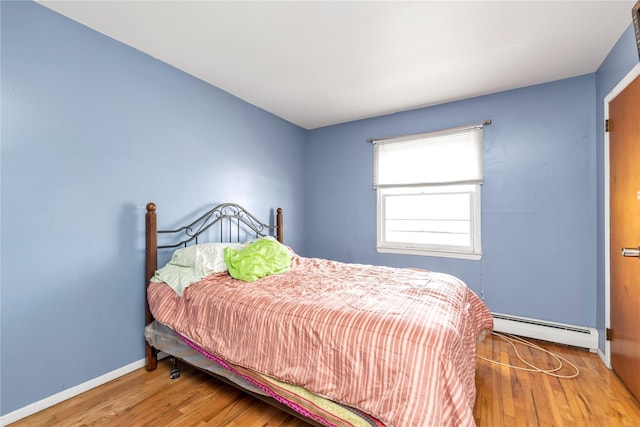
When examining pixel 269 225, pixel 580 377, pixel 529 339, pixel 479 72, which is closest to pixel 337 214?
pixel 269 225

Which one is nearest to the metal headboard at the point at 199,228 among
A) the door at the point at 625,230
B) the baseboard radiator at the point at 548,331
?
the baseboard radiator at the point at 548,331

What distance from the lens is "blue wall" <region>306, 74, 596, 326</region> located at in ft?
8.17

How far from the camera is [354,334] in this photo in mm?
1264

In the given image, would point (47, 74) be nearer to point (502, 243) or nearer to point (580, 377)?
point (502, 243)

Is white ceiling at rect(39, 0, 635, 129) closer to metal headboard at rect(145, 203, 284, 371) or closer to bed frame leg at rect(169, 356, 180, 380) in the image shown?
metal headboard at rect(145, 203, 284, 371)

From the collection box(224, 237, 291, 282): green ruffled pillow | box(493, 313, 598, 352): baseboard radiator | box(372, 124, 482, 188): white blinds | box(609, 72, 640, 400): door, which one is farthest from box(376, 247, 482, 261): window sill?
box(224, 237, 291, 282): green ruffled pillow

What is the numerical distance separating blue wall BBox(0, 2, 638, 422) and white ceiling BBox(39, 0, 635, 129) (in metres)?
0.20

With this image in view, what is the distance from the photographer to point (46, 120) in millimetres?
1719

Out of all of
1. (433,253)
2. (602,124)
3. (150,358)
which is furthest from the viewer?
(433,253)

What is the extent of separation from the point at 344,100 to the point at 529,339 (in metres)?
3.04

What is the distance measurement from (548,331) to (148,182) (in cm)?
377

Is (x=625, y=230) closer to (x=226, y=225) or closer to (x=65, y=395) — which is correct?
(x=226, y=225)

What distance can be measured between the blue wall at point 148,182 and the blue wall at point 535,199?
0.01 m

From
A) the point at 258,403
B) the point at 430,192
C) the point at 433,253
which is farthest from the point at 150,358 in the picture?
the point at 430,192
